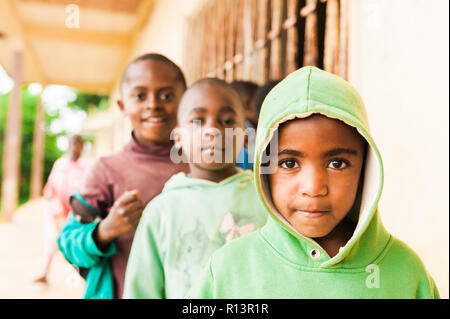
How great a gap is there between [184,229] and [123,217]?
2.8 inches

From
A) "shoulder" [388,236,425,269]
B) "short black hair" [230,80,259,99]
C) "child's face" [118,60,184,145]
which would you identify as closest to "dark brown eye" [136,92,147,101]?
"child's face" [118,60,184,145]

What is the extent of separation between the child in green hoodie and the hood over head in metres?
0.10

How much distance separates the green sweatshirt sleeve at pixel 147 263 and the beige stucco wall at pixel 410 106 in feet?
0.78

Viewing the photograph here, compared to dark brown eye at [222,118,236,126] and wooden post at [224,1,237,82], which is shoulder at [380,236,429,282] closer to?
dark brown eye at [222,118,236,126]

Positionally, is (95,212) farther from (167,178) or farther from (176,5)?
(176,5)

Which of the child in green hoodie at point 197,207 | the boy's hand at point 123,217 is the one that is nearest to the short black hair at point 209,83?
the child in green hoodie at point 197,207

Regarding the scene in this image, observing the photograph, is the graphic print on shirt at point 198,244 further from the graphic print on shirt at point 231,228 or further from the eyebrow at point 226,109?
the eyebrow at point 226,109

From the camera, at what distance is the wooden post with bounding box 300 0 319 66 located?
95 cm

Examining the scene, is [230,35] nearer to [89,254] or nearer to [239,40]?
[239,40]

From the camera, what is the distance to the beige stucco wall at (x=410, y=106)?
0.73 m

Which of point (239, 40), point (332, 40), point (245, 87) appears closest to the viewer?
point (332, 40)

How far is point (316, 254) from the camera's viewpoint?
39 centimetres

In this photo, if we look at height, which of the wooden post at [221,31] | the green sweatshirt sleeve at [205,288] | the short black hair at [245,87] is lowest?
the green sweatshirt sleeve at [205,288]

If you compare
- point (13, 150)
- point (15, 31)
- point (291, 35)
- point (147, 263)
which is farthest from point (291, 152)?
point (291, 35)
